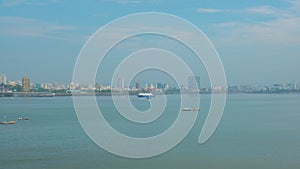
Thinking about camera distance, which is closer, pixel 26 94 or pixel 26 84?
pixel 26 94

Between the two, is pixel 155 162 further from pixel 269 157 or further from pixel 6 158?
pixel 6 158

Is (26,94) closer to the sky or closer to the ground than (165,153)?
closer to the sky

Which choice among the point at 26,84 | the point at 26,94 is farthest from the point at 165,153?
the point at 26,84

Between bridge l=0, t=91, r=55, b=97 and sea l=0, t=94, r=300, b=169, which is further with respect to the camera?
bridge l=0, t=91, r=55, b=97

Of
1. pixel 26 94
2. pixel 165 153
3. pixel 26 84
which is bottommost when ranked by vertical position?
pixel 165 153

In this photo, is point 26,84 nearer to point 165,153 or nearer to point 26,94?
point 26,94

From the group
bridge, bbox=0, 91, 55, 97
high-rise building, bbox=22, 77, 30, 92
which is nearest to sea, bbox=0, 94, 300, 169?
high-rise building, bbox=22, 77, 30, 92

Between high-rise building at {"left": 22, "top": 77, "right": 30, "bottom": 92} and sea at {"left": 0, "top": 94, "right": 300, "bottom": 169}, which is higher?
high-rise building at {"left": 22, "top": 77, "right": 30, "bottom": 92}

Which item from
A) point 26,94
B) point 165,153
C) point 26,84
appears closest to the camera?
point 165,153

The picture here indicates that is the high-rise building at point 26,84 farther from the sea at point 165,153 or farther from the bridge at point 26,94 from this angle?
the sea at point 165,153

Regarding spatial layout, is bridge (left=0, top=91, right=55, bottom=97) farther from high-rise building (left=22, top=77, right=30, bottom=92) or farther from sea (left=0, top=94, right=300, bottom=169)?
sea (left=0, top=94, right=300, bottom=169)

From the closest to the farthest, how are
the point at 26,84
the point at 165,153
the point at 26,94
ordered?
1. the point at 165,153
2. the point at 26,94
3. the point at 26,84

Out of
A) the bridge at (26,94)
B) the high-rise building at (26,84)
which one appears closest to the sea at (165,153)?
the high-rise building at (26,84)

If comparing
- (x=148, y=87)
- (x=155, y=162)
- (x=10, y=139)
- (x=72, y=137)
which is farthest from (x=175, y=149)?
(x=148, y=87)
